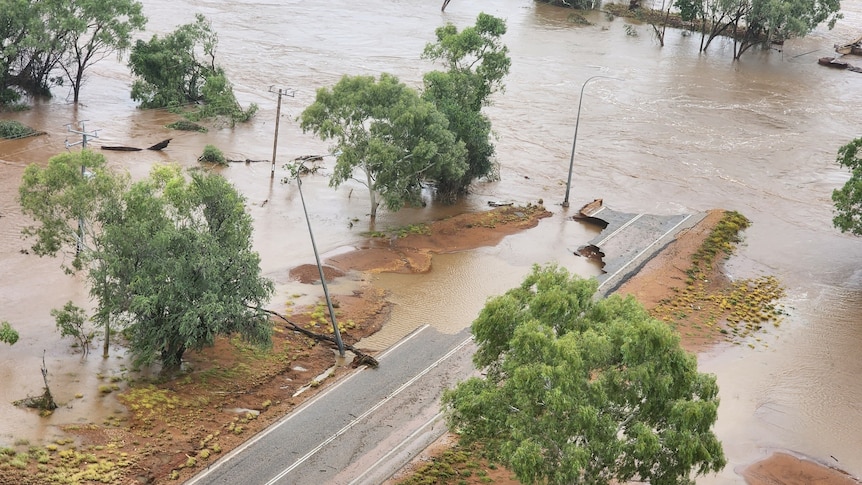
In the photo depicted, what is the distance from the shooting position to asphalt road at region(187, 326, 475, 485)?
32219 mm

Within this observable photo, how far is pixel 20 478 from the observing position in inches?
1169

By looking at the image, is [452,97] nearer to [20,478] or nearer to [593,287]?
[593,287]

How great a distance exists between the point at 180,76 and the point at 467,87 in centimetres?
2680

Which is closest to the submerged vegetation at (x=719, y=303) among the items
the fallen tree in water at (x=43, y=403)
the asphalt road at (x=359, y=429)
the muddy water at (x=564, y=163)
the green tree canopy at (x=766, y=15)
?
the muddy water at (x=564, y=163)

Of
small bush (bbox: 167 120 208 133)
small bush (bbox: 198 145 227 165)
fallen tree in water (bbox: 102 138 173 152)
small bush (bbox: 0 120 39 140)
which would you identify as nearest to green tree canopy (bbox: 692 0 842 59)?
small bush (bbox: 167 120 208 133)

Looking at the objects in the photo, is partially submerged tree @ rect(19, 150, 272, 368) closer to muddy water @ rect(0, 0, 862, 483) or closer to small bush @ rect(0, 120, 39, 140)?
muddy water @ rect(0, 0, 862, 483)

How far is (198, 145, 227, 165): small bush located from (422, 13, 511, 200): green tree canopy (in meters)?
15.0

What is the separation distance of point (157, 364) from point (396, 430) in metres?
10.2

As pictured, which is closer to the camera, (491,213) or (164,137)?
(491,213)

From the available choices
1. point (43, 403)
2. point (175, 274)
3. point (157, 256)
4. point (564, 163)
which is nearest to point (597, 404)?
point (175, 274)

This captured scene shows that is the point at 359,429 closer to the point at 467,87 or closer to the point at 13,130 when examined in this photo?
the point at 467,87

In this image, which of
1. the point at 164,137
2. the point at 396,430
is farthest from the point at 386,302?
the point at 164,137

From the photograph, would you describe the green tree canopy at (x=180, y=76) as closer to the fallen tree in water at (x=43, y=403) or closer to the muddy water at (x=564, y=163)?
the muddy water at (x=564, y=163)

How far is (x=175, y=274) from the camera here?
35500 mm
